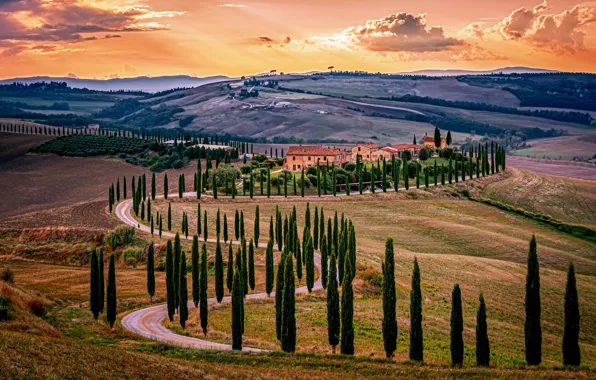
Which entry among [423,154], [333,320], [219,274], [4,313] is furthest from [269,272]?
[423,154]

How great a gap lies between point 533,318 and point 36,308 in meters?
32.0

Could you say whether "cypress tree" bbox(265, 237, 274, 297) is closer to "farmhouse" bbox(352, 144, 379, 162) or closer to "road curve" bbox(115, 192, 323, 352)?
"road curve" bbox(115, 192, 323, 352)

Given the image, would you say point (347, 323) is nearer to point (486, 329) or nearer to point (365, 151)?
point (486, 329)

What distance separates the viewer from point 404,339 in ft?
140

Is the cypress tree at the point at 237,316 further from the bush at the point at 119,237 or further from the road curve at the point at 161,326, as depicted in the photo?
the bush at the point at 119,237

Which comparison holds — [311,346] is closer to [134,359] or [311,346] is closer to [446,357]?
[446,357]

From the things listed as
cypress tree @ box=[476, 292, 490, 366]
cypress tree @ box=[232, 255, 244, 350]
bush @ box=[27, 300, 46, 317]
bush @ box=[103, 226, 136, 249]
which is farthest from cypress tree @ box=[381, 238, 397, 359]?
bush @ box=[103, 226, 136, 249]

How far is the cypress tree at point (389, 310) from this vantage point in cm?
3784

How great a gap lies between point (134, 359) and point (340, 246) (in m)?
28.3

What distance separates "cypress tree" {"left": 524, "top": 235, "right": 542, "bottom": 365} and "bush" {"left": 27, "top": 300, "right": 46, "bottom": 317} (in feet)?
102

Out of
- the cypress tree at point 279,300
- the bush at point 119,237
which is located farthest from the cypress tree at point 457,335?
the bush at point 119,237

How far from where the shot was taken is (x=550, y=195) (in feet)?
391

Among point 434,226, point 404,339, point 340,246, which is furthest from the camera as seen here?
point 434,226

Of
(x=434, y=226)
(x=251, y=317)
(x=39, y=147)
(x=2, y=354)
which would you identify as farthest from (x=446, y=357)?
(x=39, y=147)
